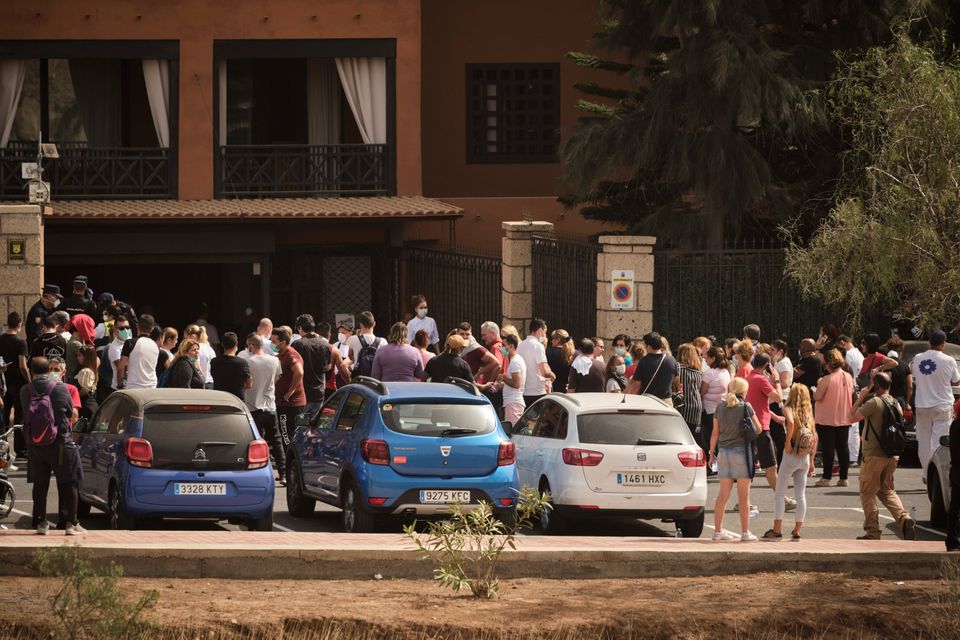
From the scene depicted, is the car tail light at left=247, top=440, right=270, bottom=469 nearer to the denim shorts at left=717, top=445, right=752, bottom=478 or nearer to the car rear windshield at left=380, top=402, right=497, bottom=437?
the car rear windshield at left=380, top=402, right=497, bottom=437

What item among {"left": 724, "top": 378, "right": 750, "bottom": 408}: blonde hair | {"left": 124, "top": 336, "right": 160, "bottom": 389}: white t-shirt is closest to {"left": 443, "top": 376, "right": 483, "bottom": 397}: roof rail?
{"left": 724, "top": 378, "right": 750, "bottom": 408}: blonde hair

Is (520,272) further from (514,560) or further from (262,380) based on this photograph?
(514,560)

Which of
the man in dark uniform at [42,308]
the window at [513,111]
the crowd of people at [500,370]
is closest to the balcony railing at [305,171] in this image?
the window at [513,111]

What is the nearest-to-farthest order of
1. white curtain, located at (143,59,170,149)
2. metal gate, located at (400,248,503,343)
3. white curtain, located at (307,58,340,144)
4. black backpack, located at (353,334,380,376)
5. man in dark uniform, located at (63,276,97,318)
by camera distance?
black backpack, located at (353,334,380,376) < man in dark uniform, located at (63,276,97,318) < metal gate, located at (400,248,503,343) < white curtain, located at (143,59,170,149) < white curtain, located at (307,58,340,144)

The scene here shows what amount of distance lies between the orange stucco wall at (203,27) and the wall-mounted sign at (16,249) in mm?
5502

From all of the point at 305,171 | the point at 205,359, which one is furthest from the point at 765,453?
the point at 305,171

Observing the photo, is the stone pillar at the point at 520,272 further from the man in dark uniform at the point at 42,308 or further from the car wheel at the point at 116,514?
the car wheel at the point at 116,514

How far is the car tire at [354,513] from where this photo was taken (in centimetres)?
1515

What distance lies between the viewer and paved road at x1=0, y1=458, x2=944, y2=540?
16.4m

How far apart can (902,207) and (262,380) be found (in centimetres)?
1032

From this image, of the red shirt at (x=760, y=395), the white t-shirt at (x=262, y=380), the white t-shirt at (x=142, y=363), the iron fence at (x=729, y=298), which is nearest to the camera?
the red shirt at (x=760, y=395)

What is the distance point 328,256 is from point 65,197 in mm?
5413

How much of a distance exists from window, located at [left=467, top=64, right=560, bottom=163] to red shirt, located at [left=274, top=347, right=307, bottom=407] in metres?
15.9

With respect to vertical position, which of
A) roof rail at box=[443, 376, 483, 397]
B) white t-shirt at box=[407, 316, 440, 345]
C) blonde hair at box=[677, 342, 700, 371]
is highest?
white t-shirt at box=[407, 316, 440, 345]
